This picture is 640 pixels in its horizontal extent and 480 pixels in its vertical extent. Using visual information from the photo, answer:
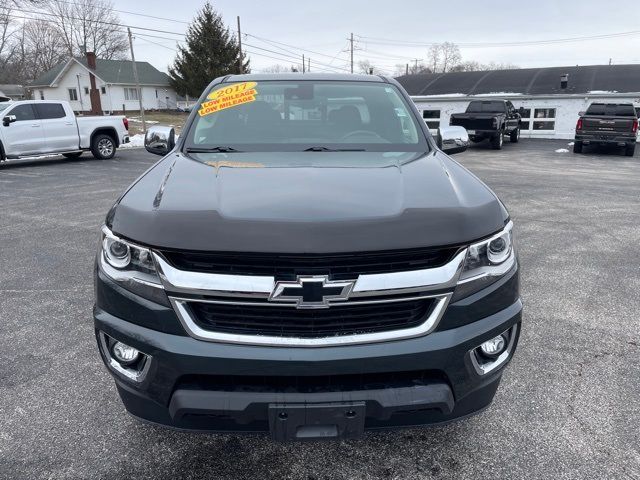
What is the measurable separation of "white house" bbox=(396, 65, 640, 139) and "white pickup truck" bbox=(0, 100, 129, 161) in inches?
705

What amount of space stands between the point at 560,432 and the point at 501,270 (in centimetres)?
112

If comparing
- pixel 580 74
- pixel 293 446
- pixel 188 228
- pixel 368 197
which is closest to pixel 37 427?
→ pixel 293 446

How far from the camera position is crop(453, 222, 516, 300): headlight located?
1.92m

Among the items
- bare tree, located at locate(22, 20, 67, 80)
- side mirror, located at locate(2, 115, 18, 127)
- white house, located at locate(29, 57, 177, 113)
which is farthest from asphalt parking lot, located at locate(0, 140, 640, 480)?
bare tree, located at locate(22, 20, 67, 80)

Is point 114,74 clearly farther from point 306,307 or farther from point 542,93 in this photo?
point 306,307

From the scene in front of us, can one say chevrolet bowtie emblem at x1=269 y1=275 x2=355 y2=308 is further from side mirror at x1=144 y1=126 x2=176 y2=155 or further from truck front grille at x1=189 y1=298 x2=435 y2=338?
side mirror at x1=144 y1=126 x2=176 y2=155

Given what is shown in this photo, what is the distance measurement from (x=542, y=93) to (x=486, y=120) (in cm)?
941

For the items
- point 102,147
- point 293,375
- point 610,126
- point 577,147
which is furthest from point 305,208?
point 577,147

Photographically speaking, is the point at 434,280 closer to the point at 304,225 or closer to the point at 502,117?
the point at 304,225

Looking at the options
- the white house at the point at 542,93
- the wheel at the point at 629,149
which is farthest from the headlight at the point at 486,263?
the white house at the point at 542,93

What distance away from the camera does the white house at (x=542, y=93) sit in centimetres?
2592

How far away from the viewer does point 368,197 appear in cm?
205

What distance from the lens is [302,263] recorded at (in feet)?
5.91

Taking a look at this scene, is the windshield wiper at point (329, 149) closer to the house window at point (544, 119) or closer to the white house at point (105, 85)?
the house window at point (544, 119)
